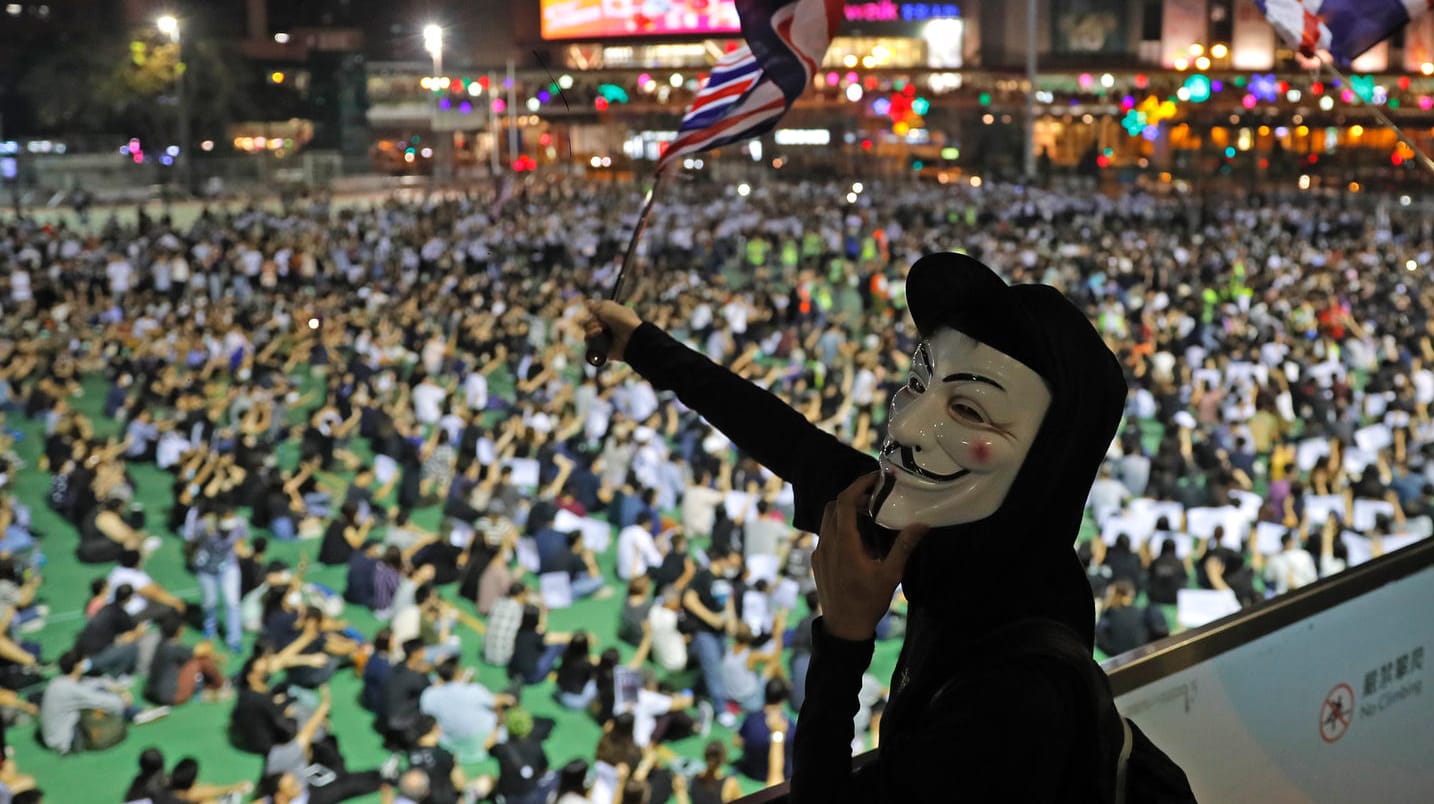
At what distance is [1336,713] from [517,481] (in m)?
8.44

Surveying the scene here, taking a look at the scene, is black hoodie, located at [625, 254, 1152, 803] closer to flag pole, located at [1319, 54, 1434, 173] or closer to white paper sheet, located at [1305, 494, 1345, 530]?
flag pole, located at [1319, 54, 1434, 173]

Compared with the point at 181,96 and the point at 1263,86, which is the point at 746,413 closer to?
the point at 181,96

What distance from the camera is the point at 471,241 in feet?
80.8

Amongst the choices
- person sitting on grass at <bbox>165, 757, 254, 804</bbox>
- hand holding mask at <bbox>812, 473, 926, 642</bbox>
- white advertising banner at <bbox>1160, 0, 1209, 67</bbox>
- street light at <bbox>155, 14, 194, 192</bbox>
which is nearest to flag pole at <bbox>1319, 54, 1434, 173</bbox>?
hand holding mask at <bbox>812, 473, 926, 642</bbox>

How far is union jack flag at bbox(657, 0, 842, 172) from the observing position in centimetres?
295

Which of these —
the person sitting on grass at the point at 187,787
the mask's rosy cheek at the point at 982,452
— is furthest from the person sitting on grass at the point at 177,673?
the mask's rosy cheek at the point at 982,452

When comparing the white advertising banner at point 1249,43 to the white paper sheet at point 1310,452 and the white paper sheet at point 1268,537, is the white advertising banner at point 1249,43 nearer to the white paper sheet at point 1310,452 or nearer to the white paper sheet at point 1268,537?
the white paper sheet at point 1310,452

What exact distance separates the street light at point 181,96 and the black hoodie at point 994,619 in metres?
35.0

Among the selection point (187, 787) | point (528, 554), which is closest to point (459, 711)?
point (187, 787)

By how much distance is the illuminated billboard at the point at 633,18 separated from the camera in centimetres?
5222

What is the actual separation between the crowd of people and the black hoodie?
415cm

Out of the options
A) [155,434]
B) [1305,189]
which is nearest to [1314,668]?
[155,434]

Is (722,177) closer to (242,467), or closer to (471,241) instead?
(471,241)

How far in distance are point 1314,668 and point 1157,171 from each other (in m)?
41.4
